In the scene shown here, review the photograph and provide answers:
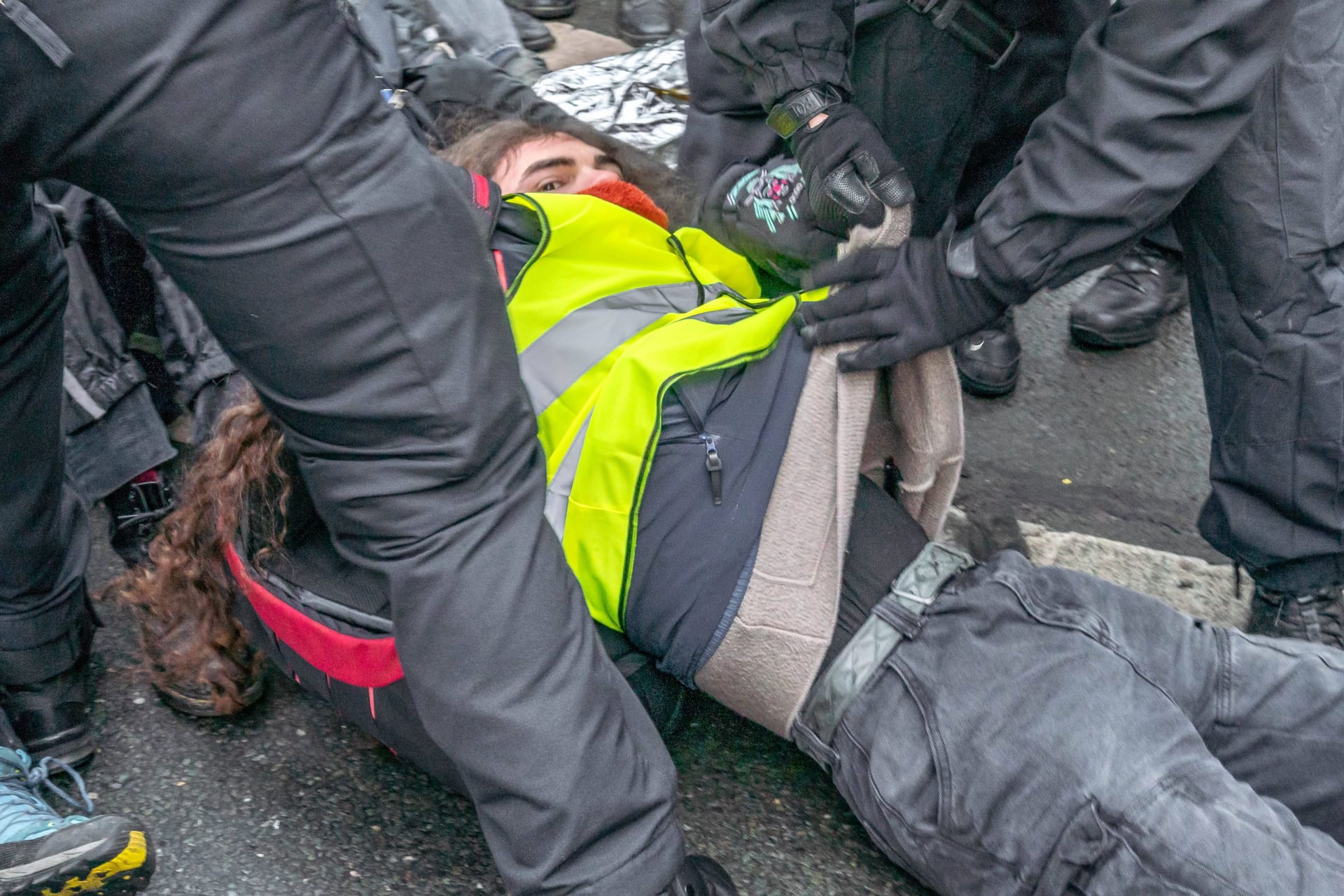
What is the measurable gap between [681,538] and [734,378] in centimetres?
26

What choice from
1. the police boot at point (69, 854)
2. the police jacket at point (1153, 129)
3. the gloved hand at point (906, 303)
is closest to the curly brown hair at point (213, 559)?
the police boot at point (69, 854)

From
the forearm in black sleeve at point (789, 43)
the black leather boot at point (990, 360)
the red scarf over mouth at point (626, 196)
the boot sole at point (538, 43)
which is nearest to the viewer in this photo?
the forearm in black sleeve at point (789, 43)

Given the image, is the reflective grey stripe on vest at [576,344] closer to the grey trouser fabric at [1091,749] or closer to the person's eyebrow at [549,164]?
the person's eyebrow at [549,164]

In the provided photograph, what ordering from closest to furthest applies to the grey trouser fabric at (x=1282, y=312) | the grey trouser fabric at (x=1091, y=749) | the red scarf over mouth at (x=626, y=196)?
the grey trouser fabric at (x=1091, y=749) < the grey trouser fabric at (x=1282, y=312) < the red scarf over mouth at (x=626, y=196)

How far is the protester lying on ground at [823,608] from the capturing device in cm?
141

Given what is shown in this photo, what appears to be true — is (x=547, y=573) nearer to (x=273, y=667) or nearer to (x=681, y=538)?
(x=681, y=538)

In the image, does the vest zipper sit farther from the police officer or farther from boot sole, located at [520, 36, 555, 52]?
boot sole, located at [520, 36, 555, 52]

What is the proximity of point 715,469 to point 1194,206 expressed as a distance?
0.97 meters

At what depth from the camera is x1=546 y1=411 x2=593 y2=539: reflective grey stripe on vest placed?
1596mm

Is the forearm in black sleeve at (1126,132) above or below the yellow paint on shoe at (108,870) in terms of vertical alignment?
above

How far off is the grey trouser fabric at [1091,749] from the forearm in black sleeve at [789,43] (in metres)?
0.89

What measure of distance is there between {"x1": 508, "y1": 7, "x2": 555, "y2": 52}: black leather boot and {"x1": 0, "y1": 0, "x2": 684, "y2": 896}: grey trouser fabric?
2.65m

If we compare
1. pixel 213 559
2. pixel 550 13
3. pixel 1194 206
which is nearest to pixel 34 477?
pixel 213 559

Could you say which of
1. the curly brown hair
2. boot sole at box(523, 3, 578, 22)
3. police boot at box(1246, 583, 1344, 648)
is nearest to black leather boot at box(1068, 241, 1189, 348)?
police boot at box(1246, 583, 1344, 648)
